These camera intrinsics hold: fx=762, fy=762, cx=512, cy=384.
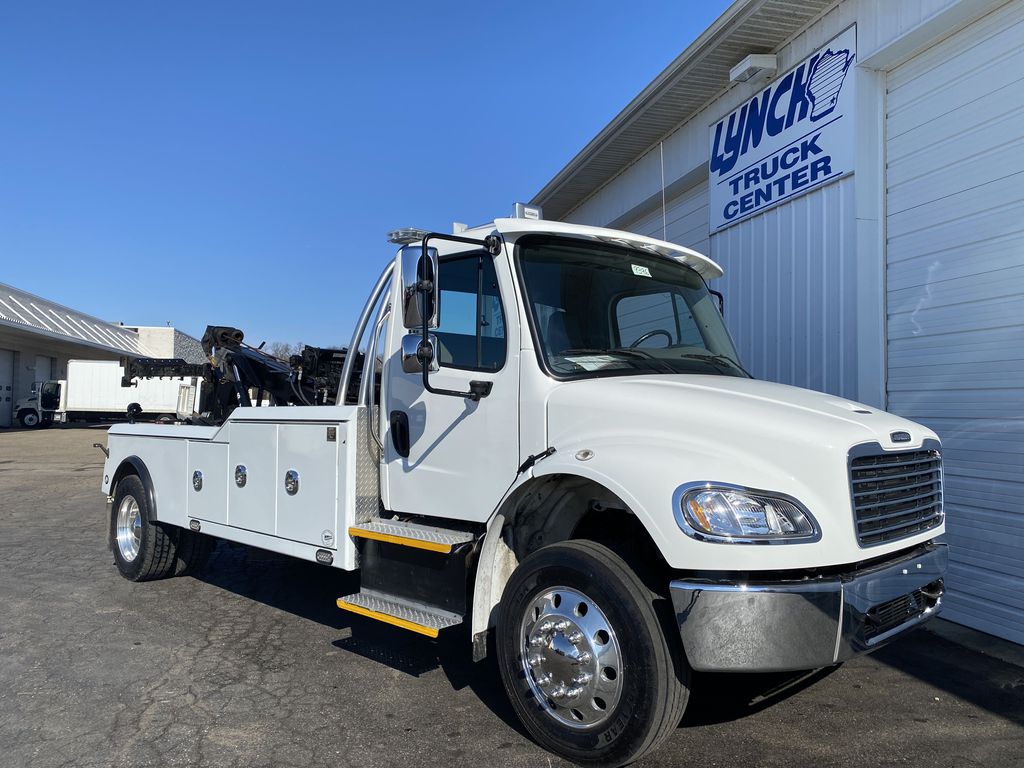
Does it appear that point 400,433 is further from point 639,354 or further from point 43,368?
point 43,368

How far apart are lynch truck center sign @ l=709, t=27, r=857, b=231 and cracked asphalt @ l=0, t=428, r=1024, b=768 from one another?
4.31 m

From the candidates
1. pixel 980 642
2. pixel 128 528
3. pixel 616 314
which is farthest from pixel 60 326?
pixel 980 642

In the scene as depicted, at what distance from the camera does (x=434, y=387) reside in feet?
13.9

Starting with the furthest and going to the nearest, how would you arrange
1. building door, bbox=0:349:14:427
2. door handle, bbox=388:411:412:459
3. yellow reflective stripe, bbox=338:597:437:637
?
building door, bbox=0:349:14:427, door handle, bbox=388:411:412:459, yellow reflective stripe, bbox=338:597:437:637

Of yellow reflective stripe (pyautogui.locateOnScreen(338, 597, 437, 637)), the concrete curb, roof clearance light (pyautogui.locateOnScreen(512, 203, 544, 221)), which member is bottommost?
the concrete curb

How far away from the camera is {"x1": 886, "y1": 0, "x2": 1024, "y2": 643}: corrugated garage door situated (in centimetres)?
544

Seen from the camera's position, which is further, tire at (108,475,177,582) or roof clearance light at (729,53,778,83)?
roof clearance light at (729,53,778,83)

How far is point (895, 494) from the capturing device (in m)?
3.38

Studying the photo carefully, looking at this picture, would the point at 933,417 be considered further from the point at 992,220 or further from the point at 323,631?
the point at 323,631

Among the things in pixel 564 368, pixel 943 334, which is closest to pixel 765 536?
pixel 564 368

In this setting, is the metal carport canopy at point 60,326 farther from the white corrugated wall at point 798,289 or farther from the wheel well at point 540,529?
the wheel well at point 540,529

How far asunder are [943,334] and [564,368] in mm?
3815

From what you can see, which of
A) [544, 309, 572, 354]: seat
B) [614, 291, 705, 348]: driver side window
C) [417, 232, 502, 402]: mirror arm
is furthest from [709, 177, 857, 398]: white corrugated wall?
[417, 232, 502, 402]: mirror arm

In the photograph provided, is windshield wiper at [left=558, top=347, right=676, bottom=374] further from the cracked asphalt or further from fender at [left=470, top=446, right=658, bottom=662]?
the cracked asphalt
